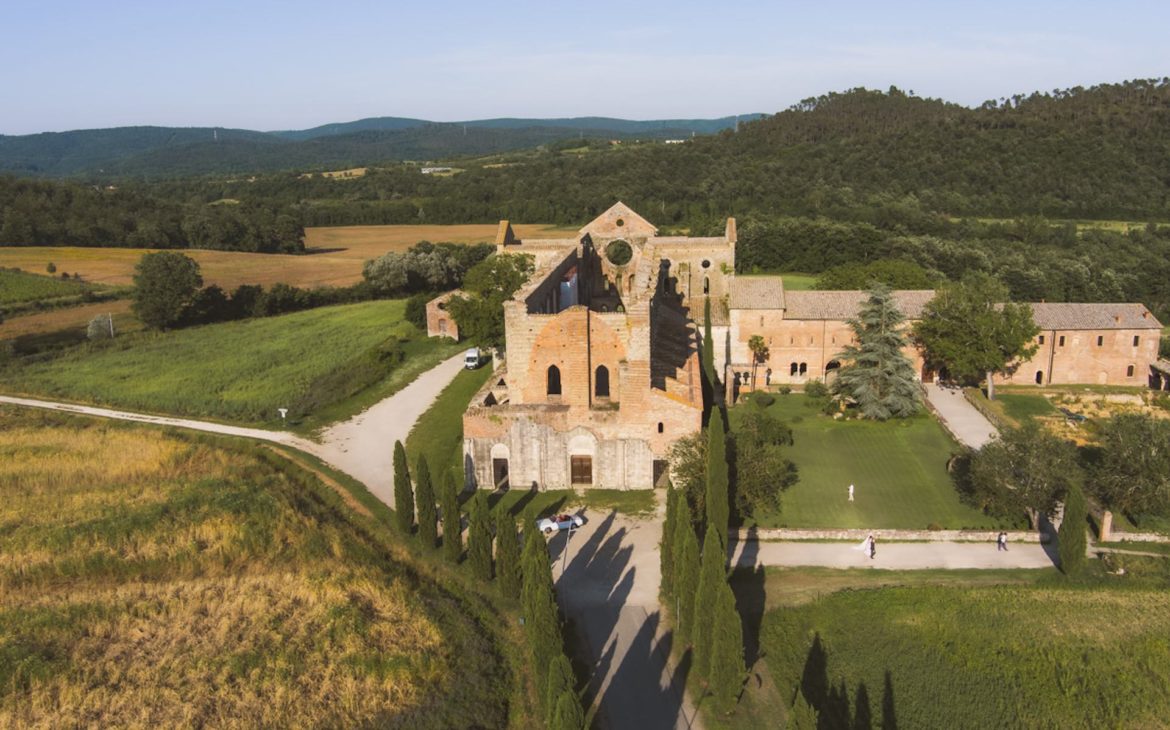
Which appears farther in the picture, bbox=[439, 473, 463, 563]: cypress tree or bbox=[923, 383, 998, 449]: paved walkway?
bbox=[923, 383, 998, 449]: paved walkway

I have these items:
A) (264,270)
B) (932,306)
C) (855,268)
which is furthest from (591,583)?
(264,270)

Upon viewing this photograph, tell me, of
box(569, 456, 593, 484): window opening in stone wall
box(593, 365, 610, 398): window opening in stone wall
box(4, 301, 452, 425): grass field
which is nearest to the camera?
box(569, 456, 593, 484): window opening in stone wall

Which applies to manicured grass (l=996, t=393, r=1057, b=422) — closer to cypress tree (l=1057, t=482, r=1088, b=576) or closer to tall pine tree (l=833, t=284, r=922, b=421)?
tall pine tree (l=833, t=284, r=922, b=421)

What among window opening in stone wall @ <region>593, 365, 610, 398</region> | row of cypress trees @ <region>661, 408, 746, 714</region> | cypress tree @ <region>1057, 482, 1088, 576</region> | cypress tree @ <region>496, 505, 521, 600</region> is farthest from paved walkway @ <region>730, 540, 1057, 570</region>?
window opening in stone wall @ <region>593, 365, 610, 398</region>

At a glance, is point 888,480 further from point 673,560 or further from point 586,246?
point 586,246

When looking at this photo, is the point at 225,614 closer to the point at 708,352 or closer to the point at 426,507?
the point at 426,507

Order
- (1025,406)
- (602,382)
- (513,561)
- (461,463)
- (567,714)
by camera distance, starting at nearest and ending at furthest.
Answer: (567,714) < (513,561) < (602,382) < (461,463) < (1025,406)

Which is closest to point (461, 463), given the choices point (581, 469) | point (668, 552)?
point (581, 469)

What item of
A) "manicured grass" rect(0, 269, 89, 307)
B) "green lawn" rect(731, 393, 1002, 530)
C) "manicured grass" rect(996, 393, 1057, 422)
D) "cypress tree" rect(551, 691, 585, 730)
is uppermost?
"manicured grass" rect(0, 269, 89, 307)
